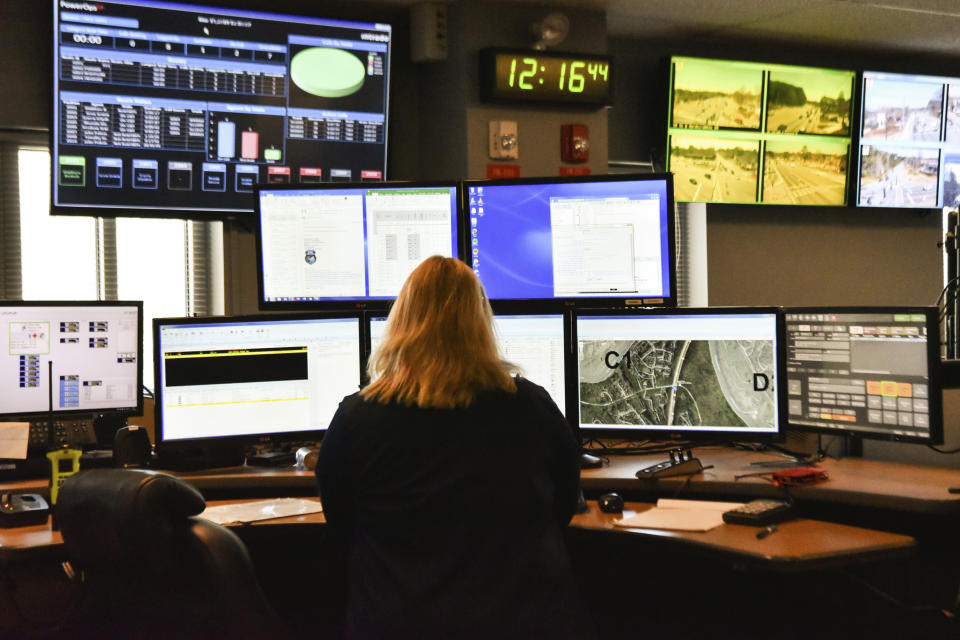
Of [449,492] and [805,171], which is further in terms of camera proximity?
[805,171]

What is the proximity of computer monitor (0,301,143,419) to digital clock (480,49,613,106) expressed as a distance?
6.51 ft

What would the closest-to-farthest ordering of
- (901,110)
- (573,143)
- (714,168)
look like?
1. (573,143)
2. (714,168)
3. (901,110)

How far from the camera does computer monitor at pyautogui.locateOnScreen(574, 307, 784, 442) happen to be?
251 cm

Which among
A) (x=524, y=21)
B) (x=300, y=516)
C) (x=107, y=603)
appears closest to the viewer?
(x=107, y=603)

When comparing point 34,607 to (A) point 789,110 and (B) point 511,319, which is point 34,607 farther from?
(A) point 789,110

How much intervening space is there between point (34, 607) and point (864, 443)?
2390 millimetres

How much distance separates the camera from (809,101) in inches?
200

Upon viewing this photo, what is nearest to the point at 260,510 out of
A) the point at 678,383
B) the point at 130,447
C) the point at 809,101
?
the point at 130,447

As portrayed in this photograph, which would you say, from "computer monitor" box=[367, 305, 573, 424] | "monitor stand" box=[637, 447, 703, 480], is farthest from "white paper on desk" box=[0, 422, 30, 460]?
"monitor stand" box=[637, 447, 703, 480]

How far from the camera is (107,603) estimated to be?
1.56 meters

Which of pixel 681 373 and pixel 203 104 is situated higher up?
pixel 203 104

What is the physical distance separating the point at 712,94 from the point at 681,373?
269cm

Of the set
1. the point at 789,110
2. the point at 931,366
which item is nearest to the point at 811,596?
the point at 931,366

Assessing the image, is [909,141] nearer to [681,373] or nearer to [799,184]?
[799,184]
